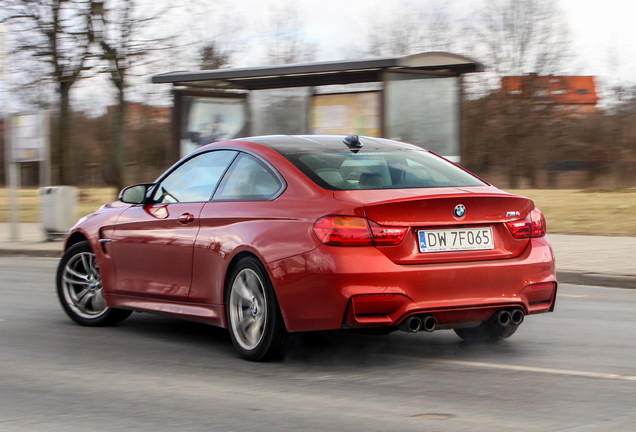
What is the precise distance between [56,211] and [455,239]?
45.7ft

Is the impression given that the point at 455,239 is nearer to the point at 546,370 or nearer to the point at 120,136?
the point at 546,370

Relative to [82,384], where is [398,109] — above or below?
above

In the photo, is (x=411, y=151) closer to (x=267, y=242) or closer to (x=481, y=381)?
(x=267, y=242)

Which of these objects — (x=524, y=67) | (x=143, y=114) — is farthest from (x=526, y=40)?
(x=143, y=114)

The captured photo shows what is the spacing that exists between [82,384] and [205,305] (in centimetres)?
118

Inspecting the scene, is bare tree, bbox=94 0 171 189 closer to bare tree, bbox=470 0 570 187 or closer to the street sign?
the street sign

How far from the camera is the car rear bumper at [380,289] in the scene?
5.80m

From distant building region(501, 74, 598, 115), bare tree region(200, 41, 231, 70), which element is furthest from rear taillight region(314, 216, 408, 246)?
distant building region(501, 74, 598, 115)

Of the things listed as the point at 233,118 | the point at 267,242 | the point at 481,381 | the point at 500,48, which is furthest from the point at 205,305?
the point at 500,48

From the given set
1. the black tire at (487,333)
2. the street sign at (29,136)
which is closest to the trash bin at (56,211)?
the street sign at (29,136)

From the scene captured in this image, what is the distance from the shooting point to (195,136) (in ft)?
63.1

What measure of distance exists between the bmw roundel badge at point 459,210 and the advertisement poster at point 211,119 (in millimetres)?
13268

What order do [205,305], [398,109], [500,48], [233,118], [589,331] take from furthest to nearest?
[500,48] → [233,118] → [398,109] → [589,331] → [205,305]

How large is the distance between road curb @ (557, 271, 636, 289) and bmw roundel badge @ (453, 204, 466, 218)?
5.52m
